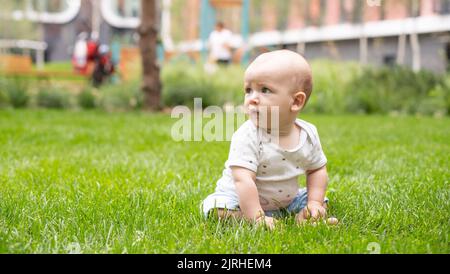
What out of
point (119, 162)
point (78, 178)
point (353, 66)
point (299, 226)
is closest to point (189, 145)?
point (119, 162)

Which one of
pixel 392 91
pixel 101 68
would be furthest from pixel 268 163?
pixel 101 68

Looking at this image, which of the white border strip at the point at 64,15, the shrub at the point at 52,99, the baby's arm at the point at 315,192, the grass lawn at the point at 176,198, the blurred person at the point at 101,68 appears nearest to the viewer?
the grass lawn at the point at 176,198

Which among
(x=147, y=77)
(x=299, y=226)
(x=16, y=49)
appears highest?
(x=299, y=226)

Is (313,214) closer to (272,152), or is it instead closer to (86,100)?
(272,152)

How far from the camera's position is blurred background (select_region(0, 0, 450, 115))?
10.8 m

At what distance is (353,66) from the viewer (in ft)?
41.8

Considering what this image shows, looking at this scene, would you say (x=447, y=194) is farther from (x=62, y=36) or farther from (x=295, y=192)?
(x=62, y=36)

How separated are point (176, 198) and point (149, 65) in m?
6.99

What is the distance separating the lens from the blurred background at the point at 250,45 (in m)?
10.8

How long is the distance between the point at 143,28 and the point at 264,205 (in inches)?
295

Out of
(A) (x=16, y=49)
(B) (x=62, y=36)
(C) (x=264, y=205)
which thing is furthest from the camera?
(B) (x=62, y=36)

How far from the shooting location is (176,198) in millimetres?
2809

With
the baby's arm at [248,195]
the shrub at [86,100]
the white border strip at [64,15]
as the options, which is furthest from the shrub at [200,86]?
the white border strip at [64,15]

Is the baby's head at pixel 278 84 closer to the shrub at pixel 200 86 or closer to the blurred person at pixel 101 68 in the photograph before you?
the shrub at pixel 200 86
